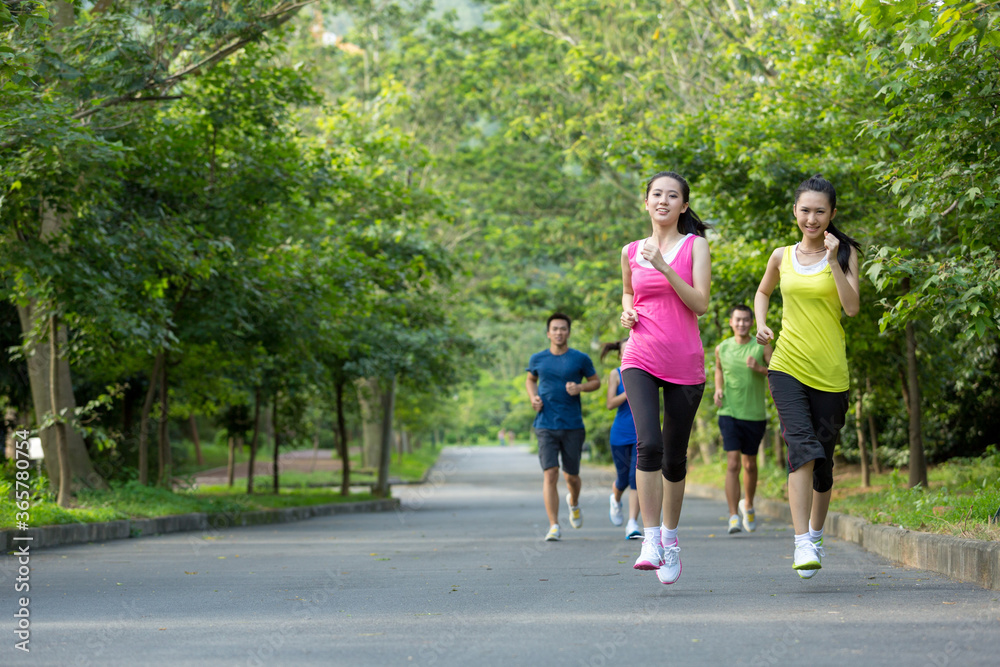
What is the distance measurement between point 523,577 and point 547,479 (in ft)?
9.53

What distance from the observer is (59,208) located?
11172mm

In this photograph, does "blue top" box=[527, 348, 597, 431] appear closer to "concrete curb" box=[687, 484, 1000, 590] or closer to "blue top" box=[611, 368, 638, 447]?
"blue top" box=[611, 368, 638, 447]

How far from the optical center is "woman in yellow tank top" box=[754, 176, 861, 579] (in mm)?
6043

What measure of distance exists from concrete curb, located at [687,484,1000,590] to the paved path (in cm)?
13

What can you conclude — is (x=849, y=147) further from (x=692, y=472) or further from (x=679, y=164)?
(x=692, y=472)

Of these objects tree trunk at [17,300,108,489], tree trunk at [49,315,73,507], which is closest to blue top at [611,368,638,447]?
tree trunk at [49,315,73,507]

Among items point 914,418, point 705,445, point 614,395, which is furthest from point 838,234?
point 705,445

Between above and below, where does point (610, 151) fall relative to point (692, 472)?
above

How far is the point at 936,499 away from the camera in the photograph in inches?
348

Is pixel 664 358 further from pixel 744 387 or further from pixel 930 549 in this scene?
pixel 744 387

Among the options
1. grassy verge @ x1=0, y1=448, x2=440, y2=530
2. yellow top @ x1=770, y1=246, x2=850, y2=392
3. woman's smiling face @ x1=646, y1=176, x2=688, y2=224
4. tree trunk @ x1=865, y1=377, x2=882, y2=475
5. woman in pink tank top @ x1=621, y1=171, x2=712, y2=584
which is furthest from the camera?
tree trunk @ x1=865, y1=377, x2=882, y2=475

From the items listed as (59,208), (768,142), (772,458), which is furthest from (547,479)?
(772,458)

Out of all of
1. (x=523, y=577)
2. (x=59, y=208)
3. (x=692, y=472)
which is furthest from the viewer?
(x=692, y=472)

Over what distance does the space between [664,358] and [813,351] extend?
88cm
